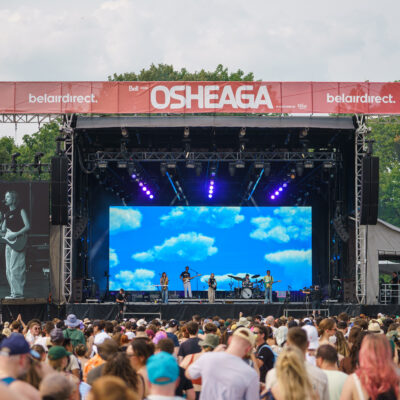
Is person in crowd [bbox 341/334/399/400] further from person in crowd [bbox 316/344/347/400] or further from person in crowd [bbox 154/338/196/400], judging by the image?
person in crowd [bbox 154/338/196/400]

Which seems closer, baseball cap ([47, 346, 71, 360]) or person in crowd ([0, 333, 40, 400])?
person in crowd ([0, 333, 40, 400])

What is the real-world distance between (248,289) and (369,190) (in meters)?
7.43

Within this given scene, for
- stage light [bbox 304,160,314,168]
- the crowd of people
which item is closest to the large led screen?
stage light [bbox 304,160,314,168]

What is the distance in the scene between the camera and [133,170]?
97.3 ft

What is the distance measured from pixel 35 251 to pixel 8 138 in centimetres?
3746

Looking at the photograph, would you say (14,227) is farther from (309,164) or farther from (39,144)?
(39,144)

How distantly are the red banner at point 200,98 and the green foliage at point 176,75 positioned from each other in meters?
38.6

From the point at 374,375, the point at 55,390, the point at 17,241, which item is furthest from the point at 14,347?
the point at 17,241

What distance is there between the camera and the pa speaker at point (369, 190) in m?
27.2

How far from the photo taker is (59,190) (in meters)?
27.2

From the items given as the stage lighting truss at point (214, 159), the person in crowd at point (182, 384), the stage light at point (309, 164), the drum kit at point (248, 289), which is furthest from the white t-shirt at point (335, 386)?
the drum kit at point (248, 289)

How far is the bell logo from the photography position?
2738cm

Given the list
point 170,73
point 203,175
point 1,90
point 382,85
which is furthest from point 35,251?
point 170,73

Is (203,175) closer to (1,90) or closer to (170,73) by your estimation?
(1,90)
